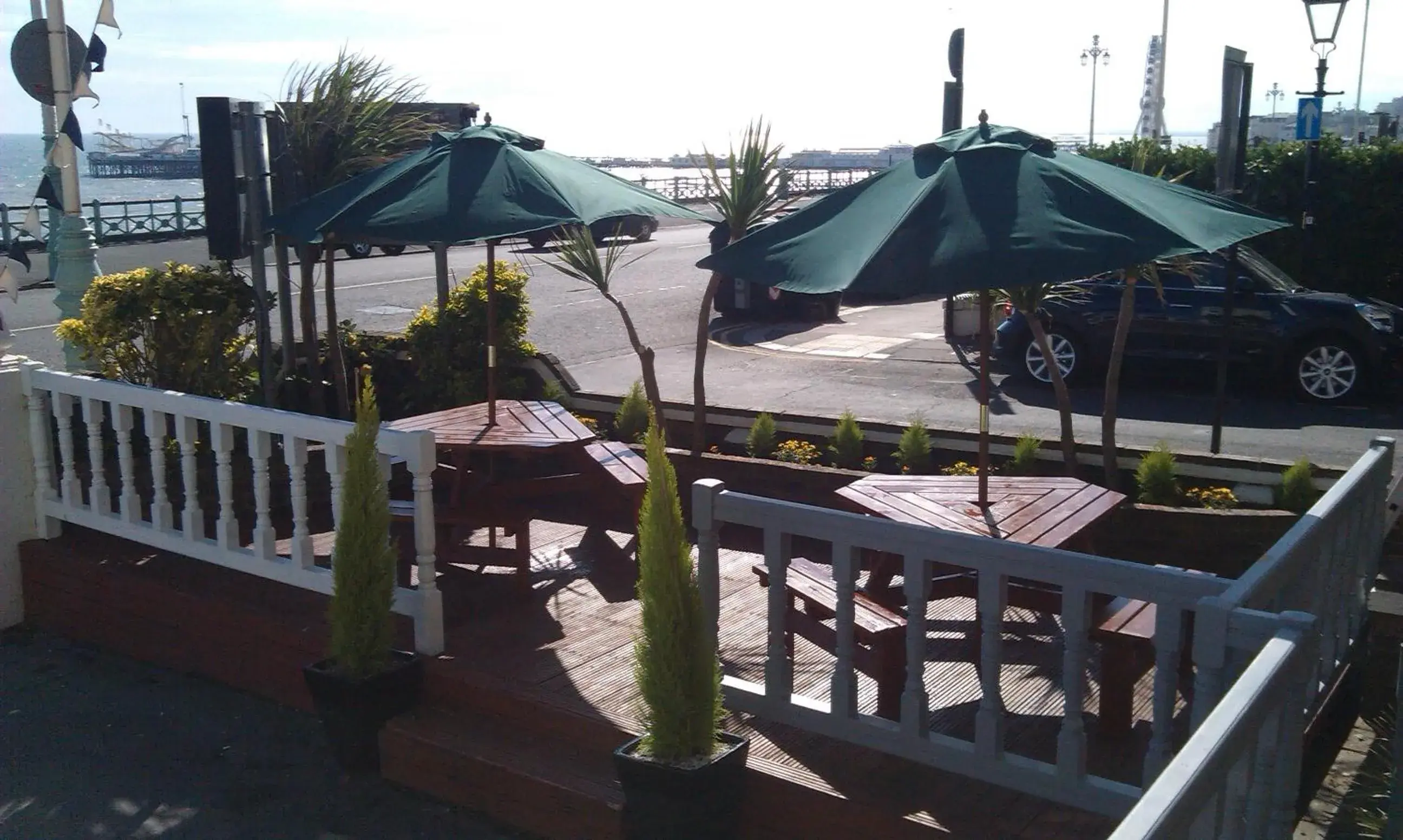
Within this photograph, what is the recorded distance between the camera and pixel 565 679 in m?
4.87

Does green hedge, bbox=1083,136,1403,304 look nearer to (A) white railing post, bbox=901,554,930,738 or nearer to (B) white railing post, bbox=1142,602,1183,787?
(A) white railing post, bbox=901,554,930,738

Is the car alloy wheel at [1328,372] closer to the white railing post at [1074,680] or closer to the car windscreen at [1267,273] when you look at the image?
the car windscreen at [1267,273]

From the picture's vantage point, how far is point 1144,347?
12.5 meters

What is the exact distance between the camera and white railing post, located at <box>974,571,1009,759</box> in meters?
3.63

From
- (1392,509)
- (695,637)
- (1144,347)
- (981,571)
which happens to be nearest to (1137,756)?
(981,571)

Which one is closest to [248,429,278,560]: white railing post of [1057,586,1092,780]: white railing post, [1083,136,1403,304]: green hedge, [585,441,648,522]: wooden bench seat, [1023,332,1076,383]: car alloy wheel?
[585,441,648,522]: wooden bench seat

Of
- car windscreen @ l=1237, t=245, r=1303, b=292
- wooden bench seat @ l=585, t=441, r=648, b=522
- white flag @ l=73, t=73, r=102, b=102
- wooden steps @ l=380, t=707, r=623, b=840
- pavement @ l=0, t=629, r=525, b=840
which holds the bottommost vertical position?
pavement @ l=0, t=629, r=525, b=840

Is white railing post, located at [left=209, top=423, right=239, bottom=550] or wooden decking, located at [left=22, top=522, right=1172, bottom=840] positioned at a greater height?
white railing post, located at [left=209, top=423, right=239, bottom=550]

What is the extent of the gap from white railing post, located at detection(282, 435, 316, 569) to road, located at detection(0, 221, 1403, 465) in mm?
3352

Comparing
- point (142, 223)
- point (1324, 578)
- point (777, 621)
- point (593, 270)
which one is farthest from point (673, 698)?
point (142, 223)

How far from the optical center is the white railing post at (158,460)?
5.86 m

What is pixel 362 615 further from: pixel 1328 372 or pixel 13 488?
pixel 1328 372

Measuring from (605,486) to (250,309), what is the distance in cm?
295

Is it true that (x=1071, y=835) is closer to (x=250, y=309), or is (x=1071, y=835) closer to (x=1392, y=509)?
(x=1392, y=509)
